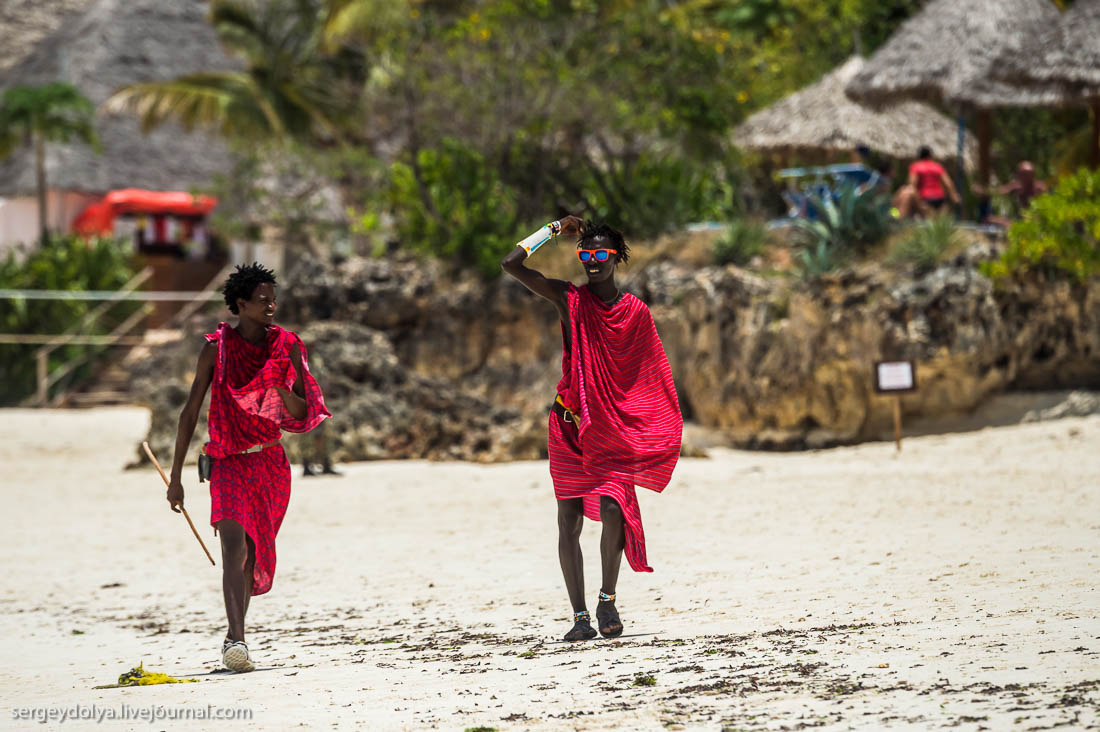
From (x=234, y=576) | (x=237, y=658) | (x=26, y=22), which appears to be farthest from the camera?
(x=26, y=22)

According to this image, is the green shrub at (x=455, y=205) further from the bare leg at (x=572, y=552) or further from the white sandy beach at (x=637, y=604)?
the bare leg at (x=572, y=552)

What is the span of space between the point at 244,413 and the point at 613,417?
1.47 m

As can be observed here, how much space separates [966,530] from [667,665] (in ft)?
10.9

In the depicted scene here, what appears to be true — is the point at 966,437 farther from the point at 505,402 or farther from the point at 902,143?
the point at 902,143

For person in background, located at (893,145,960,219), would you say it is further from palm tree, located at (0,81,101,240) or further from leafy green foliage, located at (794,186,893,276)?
palm tree, located at (0,81,101,240)

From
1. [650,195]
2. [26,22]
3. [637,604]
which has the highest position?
[26,22]

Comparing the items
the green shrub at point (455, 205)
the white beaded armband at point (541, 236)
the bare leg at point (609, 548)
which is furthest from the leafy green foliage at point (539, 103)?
the bare leg at point (609, 548)

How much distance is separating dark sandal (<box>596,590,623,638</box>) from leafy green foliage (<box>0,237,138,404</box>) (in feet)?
61.4

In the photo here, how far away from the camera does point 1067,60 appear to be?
14.3m

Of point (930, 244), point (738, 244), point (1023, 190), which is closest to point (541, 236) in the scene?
point (930, 244)

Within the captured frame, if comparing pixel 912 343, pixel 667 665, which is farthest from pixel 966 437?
pixel 667 665

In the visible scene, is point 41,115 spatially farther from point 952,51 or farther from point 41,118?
point 952,51

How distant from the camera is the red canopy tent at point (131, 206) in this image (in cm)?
3002

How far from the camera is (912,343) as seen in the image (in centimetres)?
1334
